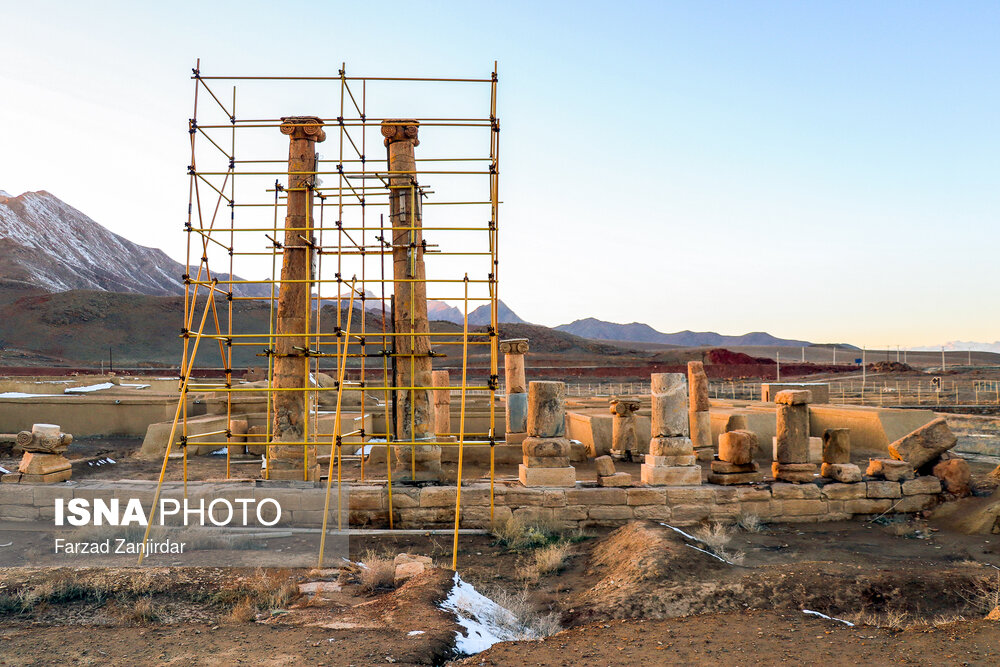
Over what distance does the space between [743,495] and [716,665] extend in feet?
17.8

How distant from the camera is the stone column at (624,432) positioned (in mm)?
14633

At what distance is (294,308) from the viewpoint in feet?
35.0

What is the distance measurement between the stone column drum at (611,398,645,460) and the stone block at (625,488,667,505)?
15.2 feet

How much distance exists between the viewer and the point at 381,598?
638cm

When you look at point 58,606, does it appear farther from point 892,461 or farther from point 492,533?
point 892,461

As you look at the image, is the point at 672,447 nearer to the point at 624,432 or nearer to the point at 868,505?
the point at 868,505

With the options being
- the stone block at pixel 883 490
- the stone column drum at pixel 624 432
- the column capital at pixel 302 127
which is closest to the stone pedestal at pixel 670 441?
the stone block at pixel 883 490

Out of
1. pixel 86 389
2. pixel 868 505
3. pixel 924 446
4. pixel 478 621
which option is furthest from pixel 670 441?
pixel 86 389

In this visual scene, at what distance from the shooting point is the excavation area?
203 inches

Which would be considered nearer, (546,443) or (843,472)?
(546,443)

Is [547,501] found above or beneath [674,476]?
beneath

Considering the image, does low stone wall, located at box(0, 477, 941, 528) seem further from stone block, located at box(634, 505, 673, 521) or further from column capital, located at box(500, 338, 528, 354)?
column capital, located at box(500, 338, 528, 354)

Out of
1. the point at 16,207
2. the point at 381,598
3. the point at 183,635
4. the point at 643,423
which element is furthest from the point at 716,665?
the point at 16,207

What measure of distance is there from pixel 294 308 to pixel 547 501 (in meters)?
5.10
